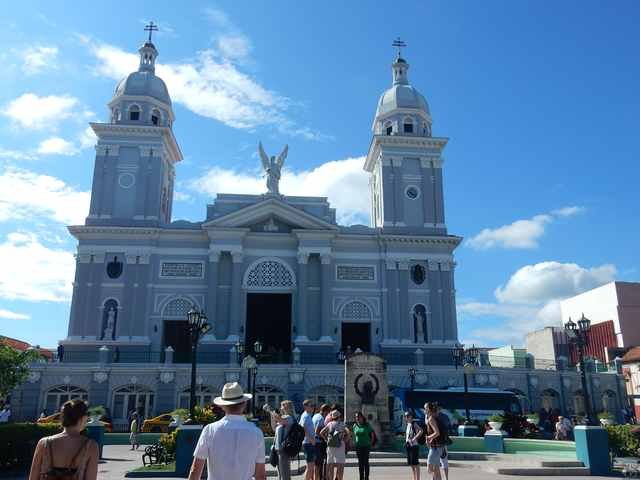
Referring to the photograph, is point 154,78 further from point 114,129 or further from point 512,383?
point 512,383

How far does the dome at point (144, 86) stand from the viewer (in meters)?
47.7

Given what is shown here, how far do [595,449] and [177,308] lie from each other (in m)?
31.3

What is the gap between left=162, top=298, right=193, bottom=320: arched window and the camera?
4294 cm

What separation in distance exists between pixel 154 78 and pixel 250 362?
29.5 metres

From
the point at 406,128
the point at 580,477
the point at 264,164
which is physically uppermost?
the point at 406,128

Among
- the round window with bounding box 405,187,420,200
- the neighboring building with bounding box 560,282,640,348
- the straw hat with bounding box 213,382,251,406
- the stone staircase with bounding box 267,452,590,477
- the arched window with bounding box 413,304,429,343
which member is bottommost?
the stone staircase with bounding box 267,452,590,477

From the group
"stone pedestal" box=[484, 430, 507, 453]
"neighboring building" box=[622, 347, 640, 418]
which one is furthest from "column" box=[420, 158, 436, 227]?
"stone pedestal" box=[484, 430, 507, 453]

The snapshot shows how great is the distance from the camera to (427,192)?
48281 mm

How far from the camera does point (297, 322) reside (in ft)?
141

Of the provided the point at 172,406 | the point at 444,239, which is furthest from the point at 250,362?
the point at 444,239

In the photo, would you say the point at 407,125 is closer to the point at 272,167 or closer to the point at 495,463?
the point at 272,167

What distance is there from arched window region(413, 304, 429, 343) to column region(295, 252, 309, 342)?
8.20 meters

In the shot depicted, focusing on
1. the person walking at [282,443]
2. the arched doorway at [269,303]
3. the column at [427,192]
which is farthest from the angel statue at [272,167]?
the person walking at [282,443]

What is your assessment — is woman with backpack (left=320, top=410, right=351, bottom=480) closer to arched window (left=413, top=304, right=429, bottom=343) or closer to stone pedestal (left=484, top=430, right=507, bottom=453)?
stone pedestal (left=484, top=430, right=507, bottom=453)
